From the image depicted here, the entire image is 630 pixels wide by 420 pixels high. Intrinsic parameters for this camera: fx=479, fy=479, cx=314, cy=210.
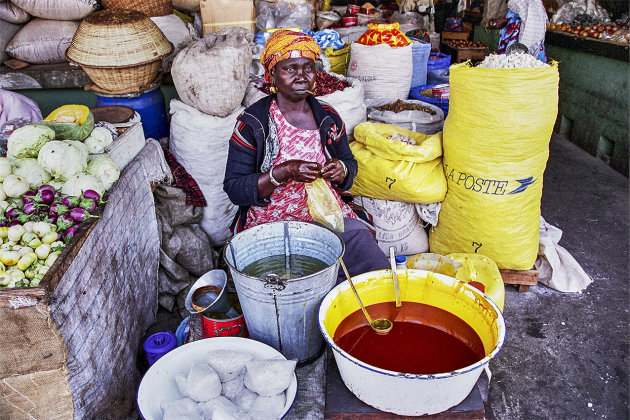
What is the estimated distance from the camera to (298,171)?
6.22 feet

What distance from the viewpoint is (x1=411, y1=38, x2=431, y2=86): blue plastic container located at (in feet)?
13.1

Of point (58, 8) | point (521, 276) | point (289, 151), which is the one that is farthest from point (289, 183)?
point (58, 8)

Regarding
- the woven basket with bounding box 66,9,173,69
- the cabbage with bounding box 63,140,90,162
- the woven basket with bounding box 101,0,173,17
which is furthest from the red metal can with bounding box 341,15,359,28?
the cabbage with bounding box 63,140,90,162

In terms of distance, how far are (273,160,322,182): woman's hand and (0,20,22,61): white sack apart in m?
2.86

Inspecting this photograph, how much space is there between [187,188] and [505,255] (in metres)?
1.94

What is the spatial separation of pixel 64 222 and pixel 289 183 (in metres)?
0.96

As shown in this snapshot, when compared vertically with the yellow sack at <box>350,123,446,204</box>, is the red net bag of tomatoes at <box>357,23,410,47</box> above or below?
above

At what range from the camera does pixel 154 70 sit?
10.3 ft

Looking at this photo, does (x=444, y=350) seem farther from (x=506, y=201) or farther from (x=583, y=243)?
(x=583, y=243)

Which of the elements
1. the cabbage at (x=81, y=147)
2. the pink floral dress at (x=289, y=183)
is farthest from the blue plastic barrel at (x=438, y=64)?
the cabbage at (x=81, y=147)

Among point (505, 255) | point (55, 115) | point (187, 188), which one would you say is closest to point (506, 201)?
point (505, 255)

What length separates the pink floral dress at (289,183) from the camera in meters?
2.18

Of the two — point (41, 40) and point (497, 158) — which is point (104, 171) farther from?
point (41, 40)

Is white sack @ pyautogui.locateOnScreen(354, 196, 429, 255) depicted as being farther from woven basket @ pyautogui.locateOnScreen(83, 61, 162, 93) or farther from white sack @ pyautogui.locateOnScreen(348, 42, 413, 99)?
woven basket @ pyautogui.locateOnScreen(83, 61, 162, 93)
